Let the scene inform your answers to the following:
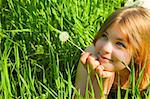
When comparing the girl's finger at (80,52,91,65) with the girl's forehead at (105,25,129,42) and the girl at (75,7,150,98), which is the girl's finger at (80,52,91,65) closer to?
the girl at (75,7,150,98)

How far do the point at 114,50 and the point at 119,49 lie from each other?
0.02m

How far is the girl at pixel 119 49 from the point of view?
1.97 metres

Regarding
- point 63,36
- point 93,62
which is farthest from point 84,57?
point 63,36

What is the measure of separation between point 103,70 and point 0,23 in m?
0.56

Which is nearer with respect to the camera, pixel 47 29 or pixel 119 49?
pixel 119 49

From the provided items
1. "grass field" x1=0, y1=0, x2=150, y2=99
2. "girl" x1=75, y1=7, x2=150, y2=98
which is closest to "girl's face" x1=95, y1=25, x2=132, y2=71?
"girl" x1=75, y1=7, x2=150, y2=98

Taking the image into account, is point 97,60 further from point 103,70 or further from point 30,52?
point 30,52

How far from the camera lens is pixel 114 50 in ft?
6.45

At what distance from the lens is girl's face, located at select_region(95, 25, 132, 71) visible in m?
1.96

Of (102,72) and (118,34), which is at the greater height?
(118,34)

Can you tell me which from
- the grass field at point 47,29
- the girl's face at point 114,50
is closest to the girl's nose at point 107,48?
the girl's face at point 114,50

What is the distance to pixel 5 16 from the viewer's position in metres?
2.49

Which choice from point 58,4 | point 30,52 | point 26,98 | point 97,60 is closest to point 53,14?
point 58,4

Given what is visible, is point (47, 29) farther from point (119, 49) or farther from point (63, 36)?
point (119, 49)
